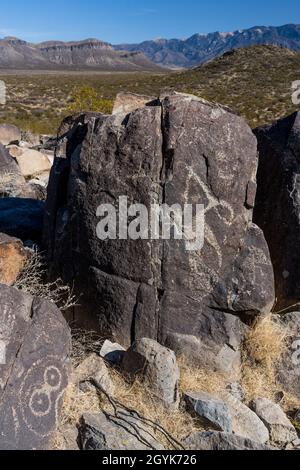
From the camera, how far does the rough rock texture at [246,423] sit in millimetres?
4062

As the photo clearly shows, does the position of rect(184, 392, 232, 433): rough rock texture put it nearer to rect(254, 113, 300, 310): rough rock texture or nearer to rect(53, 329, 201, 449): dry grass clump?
rect(53, 329, 201, 449): dry grass clump

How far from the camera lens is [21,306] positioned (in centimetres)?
385

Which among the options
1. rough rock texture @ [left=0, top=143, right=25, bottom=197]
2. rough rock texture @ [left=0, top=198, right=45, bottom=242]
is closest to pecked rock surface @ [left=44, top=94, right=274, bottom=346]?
rough rock texture @ [left=0, top=198, right=45, bottom=242]

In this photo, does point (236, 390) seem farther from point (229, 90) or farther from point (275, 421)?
point (229, 90)

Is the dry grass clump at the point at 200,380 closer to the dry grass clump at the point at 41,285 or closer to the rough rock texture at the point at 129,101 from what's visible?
the dry grass clump at the point at 41,285

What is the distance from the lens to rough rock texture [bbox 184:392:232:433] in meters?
3.96

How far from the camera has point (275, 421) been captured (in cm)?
420

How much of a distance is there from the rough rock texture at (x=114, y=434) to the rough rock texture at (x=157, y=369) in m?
0.30

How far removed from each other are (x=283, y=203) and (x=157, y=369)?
2.23m

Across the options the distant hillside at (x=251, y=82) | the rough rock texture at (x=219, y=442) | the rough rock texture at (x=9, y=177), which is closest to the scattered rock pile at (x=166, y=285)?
the rough rock texture at (x=219, y=442)

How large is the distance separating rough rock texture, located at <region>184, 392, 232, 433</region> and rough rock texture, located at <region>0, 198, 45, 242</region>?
109 inches

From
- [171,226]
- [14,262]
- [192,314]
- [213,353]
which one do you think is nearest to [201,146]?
[171,226]
